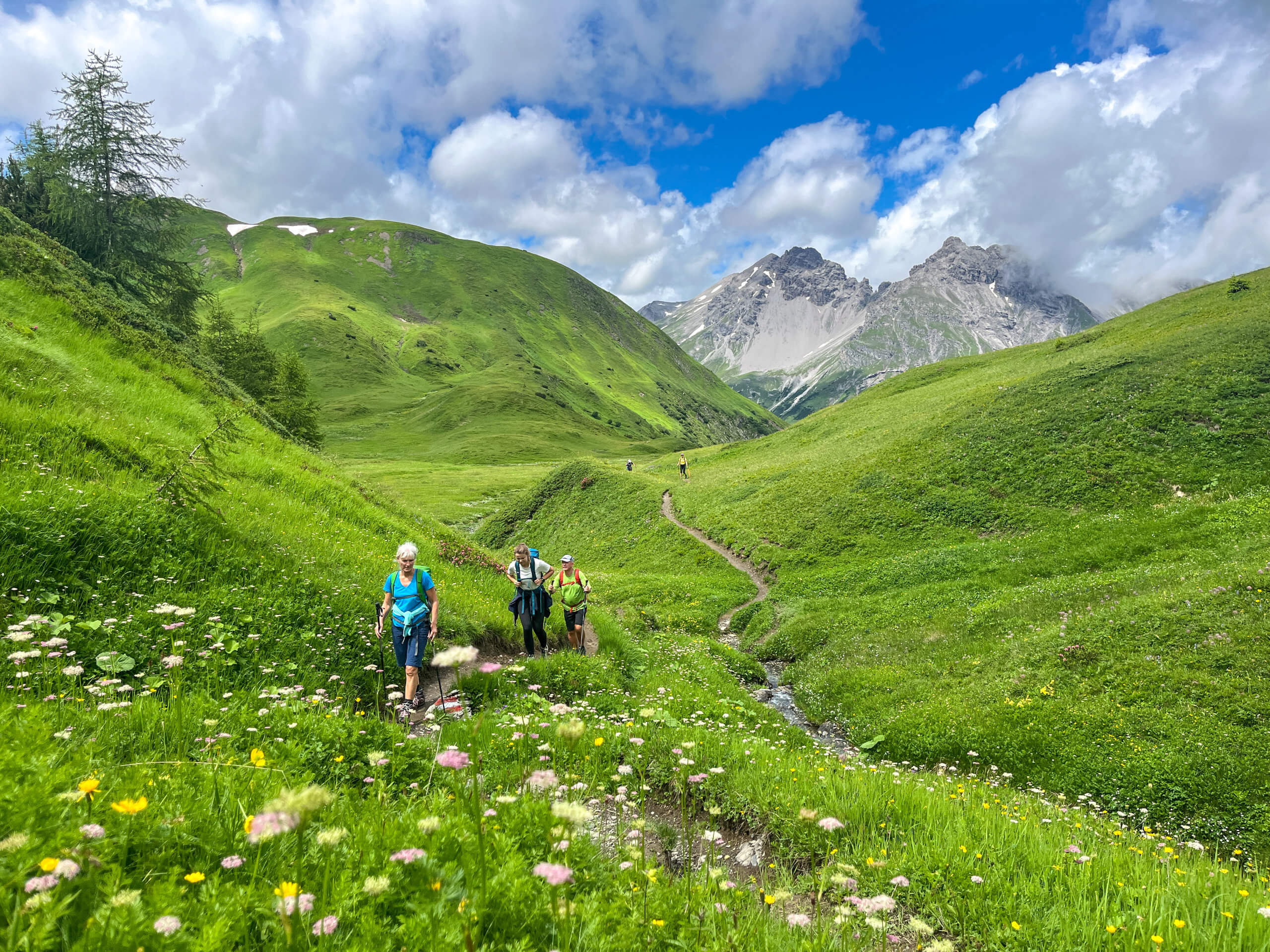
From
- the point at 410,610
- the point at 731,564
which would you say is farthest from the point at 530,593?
the point at 731,564

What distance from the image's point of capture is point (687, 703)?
12961 mm

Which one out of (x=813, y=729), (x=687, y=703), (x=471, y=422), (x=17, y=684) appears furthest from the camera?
(x=471, y=422)

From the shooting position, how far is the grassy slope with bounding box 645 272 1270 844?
1271 centimetres

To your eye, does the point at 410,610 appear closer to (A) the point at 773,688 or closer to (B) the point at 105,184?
(A) the point at 773,688

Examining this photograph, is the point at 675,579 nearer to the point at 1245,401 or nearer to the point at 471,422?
the point at 1245,401

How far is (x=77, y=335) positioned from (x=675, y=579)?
2839cm

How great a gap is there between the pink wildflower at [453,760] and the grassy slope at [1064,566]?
1454 centimetres

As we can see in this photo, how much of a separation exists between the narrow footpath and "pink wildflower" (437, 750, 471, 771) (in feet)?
36.4

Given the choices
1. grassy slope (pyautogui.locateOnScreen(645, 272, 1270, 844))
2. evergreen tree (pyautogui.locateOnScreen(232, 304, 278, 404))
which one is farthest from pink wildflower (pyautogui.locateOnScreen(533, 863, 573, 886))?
evergreen tree (pyautogui.locateOnScreen(232, 304, 278, 404))

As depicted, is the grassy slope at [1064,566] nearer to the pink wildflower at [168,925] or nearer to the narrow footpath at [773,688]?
the narrow footpath at [773,688]

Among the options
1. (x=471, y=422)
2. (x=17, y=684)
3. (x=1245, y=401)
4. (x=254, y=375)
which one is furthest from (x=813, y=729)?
(x=471, y=422)

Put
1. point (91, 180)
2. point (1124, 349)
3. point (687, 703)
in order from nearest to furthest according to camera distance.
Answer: point (687, 703)
point (91, 180)
point (1124, 349)

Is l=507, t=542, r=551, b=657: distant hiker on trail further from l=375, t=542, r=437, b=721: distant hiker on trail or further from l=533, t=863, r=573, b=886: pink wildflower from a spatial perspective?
l=533, t=863, r=573, b=886: pink wildflower

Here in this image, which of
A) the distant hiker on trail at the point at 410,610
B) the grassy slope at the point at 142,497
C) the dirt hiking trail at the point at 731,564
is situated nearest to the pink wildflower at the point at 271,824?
the distant hiker on trail at the point at 410,610
